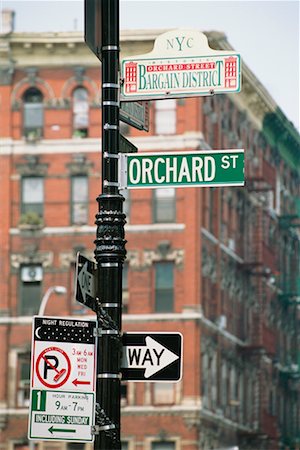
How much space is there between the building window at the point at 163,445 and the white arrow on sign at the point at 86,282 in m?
48.2

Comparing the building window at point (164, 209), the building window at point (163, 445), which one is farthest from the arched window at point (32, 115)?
the building window at point (163, 445)

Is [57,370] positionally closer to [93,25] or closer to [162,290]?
[93,25]

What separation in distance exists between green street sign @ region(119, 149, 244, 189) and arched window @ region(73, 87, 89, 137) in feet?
162

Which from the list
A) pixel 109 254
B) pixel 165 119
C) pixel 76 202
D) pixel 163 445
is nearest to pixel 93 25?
pixel 109 254

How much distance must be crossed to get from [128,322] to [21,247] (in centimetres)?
536

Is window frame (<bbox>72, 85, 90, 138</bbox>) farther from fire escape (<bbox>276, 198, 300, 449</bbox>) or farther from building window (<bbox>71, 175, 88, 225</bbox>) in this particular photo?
fire escape (<bbox>276, 198, 300, 449</bbox>)

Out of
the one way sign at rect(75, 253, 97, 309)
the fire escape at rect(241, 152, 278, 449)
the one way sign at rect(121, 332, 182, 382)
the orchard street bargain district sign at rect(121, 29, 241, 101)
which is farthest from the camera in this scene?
the fire escape at rect(241, 152, 278, 449)

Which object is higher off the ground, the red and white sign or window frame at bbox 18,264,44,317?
window frame at bbox 18,264,44,317

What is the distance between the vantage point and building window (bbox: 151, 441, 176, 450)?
60.5 m

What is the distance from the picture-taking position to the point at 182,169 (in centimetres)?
1350

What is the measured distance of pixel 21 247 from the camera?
62.1 metres

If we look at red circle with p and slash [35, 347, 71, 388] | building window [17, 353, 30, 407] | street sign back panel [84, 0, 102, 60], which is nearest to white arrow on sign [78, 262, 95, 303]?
red circle with p and slash [35, 347, 71, 388]

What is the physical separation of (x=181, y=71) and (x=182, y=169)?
93 centimetres

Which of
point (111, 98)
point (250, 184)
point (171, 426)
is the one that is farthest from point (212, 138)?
point (111, 98)
